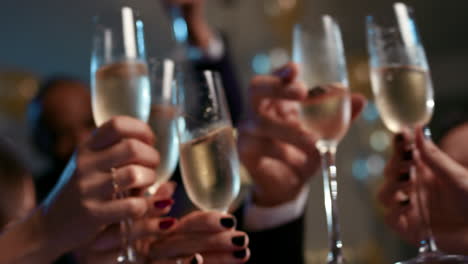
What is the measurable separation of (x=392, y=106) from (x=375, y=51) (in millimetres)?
105

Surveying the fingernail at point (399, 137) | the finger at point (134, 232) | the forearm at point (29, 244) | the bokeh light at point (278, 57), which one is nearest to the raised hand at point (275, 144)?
the fingernail at point (399, 137)

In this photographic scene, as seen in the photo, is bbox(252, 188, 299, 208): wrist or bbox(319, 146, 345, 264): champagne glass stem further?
bbox(252, 188, 299, 208): wrist

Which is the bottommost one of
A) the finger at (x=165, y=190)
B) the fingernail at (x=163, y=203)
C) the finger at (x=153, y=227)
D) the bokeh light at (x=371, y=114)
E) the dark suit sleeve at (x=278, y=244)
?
the bokeh light at (x=371, y=114)

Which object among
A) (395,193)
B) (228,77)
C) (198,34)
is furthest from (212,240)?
(198,34)

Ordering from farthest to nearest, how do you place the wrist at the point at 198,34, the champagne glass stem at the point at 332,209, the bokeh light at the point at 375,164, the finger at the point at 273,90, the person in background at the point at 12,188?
1. the bokeh light at the point at 375,164
2. the wrist at the point at 198,34
3. the person in background at the point at 12,188
4. the finger at the point at 273,90
5. the champagne glass stem at the point at 332,209

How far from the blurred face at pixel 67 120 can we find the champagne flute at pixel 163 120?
92 cm

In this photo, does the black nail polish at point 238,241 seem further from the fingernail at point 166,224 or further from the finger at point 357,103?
the finger at point 357,103

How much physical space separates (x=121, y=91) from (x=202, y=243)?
10.3 inches

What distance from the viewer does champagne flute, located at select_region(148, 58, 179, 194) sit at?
94cm

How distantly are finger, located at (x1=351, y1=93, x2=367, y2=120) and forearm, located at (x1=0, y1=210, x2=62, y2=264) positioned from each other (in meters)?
0.60

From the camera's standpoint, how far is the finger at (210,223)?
2.40 feet

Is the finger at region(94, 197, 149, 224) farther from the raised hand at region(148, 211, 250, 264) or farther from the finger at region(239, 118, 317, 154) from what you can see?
the finger at region(239, 118, 317, 154)

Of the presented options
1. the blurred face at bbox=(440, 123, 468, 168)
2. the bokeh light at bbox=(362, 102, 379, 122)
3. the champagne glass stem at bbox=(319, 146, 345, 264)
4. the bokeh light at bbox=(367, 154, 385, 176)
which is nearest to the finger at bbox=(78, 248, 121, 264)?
the champagne glass stem at bbox=(319, 146, 345, 264)

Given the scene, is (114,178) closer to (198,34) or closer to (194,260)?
(194,260)
